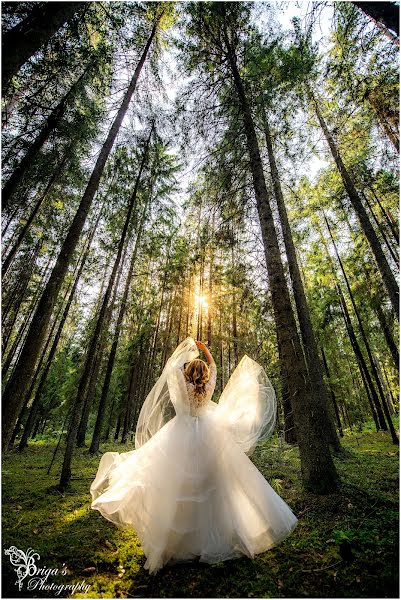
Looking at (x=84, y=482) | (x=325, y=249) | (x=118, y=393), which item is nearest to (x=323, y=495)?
(x=84, y=482)

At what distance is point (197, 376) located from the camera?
4605mm

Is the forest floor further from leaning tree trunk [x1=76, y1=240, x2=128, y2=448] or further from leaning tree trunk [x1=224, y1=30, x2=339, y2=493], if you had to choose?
leaning tree trunk [x1=76, y1=240, x2=128, y2=448]

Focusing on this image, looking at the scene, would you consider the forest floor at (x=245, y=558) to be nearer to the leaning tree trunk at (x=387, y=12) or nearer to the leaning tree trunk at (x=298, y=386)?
the leaning tree trunk at (x=298, y=386)

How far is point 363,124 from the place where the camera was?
8.90 metres

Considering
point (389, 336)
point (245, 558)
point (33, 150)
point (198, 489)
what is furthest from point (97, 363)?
point (389, 336)

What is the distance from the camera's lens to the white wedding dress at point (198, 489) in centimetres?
336

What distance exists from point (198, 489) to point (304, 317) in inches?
300

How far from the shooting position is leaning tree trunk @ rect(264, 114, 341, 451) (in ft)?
30.8

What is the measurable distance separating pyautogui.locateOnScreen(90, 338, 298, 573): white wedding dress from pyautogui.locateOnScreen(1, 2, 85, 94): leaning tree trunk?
16.1 feet

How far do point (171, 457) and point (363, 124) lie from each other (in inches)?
445

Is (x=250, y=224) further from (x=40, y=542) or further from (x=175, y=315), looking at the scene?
(x=175, y=315)

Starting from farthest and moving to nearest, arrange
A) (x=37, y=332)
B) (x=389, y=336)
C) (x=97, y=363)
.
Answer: (x=389, y=336) → (x=97, y=363) → (x=37, y=332)

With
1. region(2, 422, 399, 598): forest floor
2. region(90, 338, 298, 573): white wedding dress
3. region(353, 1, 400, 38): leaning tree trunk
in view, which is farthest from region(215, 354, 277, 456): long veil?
region(353, 1, 400, 38): leaning tree trunk

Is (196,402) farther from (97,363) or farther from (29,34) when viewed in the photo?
(97,363)
